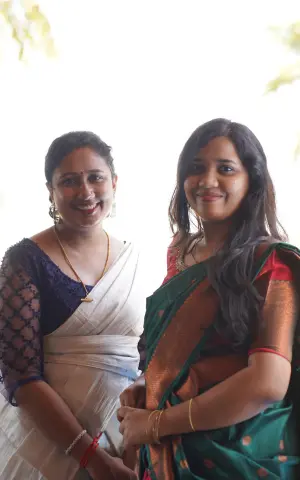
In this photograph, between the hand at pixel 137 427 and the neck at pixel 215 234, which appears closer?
the hand at pixel 137 427

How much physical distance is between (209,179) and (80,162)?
0.46 metres

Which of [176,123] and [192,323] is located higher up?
[176,123]

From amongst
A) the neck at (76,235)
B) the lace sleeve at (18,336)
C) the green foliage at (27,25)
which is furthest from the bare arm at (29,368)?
the green foliage at (27,25)

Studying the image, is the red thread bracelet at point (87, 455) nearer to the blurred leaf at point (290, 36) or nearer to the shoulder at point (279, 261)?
the shoulder at point (279, 261)

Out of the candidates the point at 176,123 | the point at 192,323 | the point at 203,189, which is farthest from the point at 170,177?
the point at 192,323

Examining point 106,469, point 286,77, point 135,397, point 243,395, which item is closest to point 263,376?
point 243,395

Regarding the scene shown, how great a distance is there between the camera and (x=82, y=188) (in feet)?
4.25

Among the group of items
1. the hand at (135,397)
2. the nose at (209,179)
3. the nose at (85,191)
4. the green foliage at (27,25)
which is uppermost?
the green foliage at (27,25)

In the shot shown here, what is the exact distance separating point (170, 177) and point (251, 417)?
0.97m

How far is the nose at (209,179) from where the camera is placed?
99 cm

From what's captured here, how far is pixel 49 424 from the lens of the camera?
1.20m

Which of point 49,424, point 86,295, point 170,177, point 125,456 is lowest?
point 125,456

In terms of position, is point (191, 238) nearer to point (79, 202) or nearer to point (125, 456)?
point (79, 202)

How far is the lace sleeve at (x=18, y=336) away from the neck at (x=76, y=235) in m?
0.21
